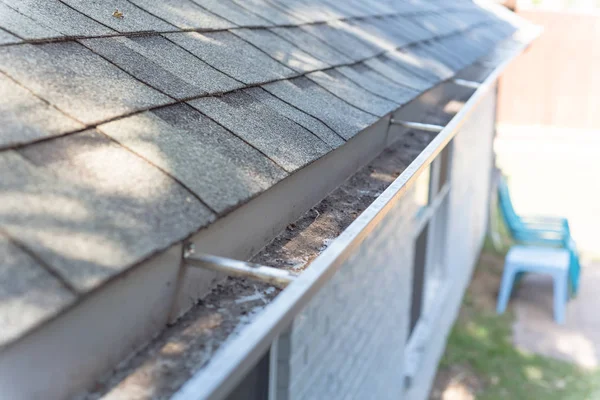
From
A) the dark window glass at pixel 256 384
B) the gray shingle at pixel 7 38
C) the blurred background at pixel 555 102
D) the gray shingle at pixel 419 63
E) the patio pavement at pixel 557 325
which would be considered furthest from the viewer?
the blurred background at pixel 555 102

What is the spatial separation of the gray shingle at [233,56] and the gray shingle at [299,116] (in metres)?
0.07

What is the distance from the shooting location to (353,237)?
1.68 meters

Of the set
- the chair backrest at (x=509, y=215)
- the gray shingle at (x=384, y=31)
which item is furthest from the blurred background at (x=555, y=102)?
the gray shingle at (x=384, y=31)

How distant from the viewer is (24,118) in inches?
58.8

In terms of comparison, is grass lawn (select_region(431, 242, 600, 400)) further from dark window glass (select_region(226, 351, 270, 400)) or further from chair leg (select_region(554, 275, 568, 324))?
dark window glass (select_region(226, 351, 270, 400))

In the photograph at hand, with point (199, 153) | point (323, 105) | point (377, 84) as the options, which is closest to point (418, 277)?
point (377, 84)

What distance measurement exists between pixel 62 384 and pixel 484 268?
10012 millimetres

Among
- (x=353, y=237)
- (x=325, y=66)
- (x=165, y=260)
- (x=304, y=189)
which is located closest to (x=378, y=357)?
(x=325, y=66)

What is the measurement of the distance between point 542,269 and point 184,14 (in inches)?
284

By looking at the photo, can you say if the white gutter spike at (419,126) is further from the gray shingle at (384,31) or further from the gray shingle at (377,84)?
the gray shingle at (384,31)

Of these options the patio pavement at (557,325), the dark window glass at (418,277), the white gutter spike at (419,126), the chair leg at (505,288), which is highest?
the white gutter spike at (419,126)

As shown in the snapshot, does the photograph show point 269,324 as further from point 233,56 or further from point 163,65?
point 233,56

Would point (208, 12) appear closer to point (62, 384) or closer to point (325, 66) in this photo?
point (325, 66)

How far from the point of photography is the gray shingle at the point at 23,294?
1063mm
